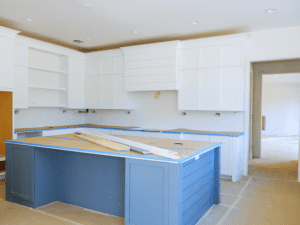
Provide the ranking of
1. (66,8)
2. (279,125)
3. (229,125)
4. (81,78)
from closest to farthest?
(66,8)
(229,125)
(81,78)
(279,125)

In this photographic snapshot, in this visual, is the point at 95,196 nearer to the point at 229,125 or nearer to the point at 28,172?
the point at 28,172

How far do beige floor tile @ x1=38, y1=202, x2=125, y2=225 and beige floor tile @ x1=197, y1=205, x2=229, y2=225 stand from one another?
3.04ft

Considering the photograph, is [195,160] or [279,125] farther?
[279,125]

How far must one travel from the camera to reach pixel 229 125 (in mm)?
5219

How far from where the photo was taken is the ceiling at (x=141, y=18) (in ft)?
12.1

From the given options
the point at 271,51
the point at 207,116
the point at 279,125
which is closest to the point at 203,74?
the point at 207,116

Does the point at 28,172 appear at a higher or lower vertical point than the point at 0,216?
A: higher

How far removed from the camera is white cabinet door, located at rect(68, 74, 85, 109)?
6109mm

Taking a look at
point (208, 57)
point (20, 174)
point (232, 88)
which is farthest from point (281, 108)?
point (20, 174)

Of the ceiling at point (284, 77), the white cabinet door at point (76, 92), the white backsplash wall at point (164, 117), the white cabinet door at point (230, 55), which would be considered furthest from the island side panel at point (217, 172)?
the ceiling at point (284, 77)

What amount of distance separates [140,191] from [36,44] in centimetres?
418

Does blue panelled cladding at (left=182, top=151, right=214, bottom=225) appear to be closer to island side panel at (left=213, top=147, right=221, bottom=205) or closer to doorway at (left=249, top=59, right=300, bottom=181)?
island side panel at (left=213, top=147, right=221, bottom=205)

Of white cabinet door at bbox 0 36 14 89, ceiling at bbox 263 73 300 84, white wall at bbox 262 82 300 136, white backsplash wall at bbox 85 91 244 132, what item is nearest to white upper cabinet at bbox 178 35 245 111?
white backsplash wall at bbox 85 91 244 132

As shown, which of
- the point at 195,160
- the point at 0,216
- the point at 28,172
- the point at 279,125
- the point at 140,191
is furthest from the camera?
the point at 279,125
